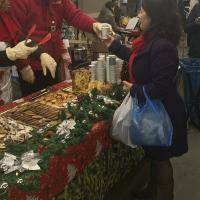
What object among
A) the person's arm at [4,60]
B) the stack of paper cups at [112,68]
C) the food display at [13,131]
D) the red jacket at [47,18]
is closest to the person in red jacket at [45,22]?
the red jacket at [47,18]

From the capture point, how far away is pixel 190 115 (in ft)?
14.1

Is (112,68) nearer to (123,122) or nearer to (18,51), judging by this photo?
(123,122)

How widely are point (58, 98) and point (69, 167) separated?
0.73 meters

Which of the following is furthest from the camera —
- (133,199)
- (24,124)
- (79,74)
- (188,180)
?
(188,180)

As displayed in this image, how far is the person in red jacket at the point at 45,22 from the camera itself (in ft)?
8.40

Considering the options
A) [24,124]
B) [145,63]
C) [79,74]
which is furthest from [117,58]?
[24,124]

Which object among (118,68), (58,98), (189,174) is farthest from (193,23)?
(58,98)

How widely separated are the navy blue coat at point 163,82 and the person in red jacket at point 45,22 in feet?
2.29

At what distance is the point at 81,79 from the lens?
2.67 metres

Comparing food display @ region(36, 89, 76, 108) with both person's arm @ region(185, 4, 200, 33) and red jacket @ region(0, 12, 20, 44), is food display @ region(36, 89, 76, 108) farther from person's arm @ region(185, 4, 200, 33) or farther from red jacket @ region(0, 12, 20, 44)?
person's arm @ region(185, 4, 200, 33)

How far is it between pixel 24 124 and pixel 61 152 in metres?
0.41

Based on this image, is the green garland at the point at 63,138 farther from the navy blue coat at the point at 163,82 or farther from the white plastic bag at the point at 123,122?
the navy blue coat at the point at 163,82

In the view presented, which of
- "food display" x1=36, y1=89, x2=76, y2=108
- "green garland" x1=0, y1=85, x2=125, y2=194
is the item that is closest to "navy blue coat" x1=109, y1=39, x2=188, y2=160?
"green garland" x1=0, y1=85, x2=125, y2=194

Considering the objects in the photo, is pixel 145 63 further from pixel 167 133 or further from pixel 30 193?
pixel 30 193
